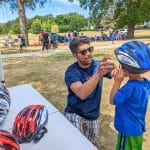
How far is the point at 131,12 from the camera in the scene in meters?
44.6

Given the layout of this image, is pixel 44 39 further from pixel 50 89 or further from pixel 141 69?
pixel 141 69

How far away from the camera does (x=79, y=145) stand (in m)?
3.28

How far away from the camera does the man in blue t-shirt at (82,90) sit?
420cm

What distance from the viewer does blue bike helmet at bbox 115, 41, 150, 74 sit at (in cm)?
361

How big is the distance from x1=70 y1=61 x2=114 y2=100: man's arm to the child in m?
0.14

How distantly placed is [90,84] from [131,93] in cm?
45

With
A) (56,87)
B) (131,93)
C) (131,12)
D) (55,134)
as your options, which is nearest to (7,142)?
(55,134)

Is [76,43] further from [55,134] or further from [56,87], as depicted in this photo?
[56,87]

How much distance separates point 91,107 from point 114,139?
2.44 metres

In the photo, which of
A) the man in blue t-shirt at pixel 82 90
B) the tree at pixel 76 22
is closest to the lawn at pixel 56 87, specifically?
the man in blue t-shirt at pixel 82 90

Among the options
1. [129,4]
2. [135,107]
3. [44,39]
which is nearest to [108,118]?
[135,107]

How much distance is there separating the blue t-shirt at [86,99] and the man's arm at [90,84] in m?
0.16

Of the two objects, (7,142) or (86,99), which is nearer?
(7,142)

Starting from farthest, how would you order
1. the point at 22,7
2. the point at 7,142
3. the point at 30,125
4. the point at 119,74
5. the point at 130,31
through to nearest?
the point at 130,31, the point at 22,7, the point at 119,74, the point at 30,125, the point at 7,142
